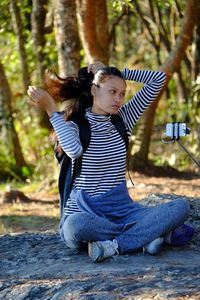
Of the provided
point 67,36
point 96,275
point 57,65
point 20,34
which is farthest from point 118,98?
point 20,34

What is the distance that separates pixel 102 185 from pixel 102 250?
52cm

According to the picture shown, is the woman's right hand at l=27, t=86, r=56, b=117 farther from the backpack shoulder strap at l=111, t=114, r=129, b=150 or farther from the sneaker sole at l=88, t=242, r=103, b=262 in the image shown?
the sneaker sole at l=88, t=242, r=103, b=262

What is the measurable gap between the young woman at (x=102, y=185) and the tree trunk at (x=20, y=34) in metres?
7.53

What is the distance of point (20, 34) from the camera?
13.0 meters

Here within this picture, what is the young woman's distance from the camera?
16.0 feet

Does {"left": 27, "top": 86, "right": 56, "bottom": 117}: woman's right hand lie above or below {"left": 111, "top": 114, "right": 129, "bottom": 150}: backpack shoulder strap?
above

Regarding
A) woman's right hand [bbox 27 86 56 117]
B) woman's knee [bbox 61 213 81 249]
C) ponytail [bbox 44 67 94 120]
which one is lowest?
woman's knee [bbox 61 213 81 249]

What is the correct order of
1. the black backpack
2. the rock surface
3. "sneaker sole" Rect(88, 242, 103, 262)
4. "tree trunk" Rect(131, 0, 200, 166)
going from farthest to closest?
"tree trunk" Rect(131, 0, 200, 166) < the black backpack < "sneaker sole" Rect(88, 242, 103, 262) < the rock surface

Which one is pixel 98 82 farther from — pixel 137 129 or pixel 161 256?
pixel 137 129

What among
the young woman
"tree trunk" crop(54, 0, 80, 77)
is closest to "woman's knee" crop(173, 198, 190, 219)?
the young woman

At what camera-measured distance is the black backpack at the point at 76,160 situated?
5.04m

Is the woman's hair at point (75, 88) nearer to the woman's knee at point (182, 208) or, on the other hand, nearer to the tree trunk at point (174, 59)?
the woman's knee at point (182, 208)

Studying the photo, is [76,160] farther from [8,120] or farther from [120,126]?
[8,120]

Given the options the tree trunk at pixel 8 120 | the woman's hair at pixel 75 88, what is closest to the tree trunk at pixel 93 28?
the tree trunk at pixel 8 120
